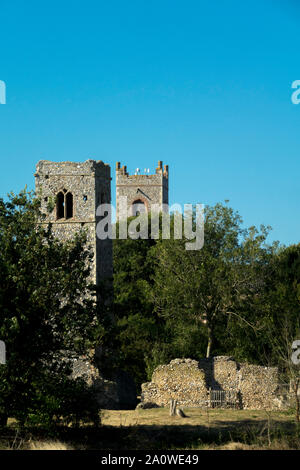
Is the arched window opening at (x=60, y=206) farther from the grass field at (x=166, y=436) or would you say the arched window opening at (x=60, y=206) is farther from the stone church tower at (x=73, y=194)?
the grass field at (x=166, y=436)

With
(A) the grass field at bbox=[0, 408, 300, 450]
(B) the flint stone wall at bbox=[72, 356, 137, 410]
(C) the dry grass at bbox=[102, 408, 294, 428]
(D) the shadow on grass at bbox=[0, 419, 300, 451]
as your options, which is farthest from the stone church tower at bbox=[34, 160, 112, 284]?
(D) the shadow on grass at bbox=[0, 419, 300, 451]

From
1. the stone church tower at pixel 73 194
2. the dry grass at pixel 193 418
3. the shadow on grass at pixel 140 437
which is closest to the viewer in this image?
the shadow on grass at pixel 140 437

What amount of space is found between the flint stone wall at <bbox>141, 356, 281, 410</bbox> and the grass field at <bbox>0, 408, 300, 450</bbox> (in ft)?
20.7

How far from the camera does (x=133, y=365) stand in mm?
39531

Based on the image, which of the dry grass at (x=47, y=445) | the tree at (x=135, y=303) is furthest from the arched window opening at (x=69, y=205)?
the dry grass at (x=47, y=445)

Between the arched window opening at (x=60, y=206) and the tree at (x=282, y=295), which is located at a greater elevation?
the arched window opening at (x=60, y=206)

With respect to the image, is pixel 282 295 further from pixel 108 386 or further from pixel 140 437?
pixel 140 437

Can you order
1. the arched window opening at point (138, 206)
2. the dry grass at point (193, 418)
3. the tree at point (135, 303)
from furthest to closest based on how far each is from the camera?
the arched window opening at point (138, 206) < the tree at point (135, 303) < the dry grass at point (193, 418)

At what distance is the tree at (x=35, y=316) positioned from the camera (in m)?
16.9

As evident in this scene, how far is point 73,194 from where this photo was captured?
31469 millimetres

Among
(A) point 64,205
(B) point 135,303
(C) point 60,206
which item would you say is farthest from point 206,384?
(B) point 135,303

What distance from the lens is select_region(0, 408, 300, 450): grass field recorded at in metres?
17.3

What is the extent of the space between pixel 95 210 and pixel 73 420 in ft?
44.4

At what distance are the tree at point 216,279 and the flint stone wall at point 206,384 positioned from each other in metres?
5.44
